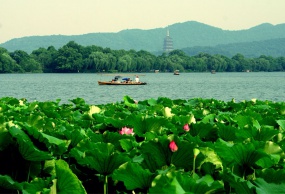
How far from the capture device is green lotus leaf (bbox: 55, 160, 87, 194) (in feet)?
7.03

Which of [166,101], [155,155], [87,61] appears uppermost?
[155,155]

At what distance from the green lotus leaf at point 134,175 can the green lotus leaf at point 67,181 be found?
0.68 feet

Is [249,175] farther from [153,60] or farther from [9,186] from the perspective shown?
[153,60]

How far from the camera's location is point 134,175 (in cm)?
224

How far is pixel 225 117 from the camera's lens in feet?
15.7

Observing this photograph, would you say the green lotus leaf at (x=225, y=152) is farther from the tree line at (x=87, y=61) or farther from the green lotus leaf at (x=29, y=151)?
the tree line at (x=87, y=61)

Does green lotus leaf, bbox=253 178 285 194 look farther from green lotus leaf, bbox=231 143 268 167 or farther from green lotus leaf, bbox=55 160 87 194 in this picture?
green lotus leaf, bbox=55 160 87 194

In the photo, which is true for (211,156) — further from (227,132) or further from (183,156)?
(227,132)

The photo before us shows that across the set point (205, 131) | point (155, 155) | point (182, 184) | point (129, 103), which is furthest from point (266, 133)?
point (129, 103)

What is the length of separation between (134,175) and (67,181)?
0.32m

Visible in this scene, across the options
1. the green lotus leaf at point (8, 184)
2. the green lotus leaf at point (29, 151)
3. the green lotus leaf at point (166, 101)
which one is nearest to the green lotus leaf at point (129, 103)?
the green lotus leaf at point (166, 101)

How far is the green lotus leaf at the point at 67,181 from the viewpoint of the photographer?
214 centimetres

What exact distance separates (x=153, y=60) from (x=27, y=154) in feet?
513

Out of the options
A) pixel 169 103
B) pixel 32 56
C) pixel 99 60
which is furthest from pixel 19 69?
pixel 169 103
